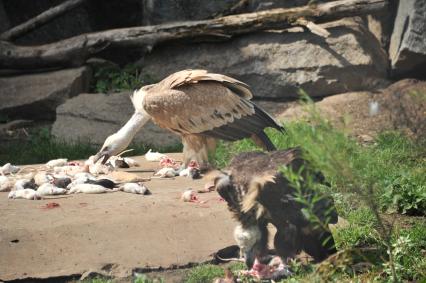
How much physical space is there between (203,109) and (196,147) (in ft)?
1.45

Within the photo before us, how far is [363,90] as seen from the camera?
10.8 m

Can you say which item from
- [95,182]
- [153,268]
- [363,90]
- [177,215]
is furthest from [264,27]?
[153,268]

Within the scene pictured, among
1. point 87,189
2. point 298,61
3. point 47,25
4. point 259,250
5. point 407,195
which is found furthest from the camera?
point 47,25

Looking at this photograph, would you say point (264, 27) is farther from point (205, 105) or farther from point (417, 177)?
Result: point (417, 177)

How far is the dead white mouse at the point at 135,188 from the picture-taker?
22.4 feet

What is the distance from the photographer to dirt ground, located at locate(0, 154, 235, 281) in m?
5.32

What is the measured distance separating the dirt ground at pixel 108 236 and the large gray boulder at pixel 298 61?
15.3 ft

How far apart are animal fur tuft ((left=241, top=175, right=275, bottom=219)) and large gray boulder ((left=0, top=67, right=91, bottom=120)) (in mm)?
6915

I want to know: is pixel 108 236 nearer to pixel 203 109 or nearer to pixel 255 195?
pixel 255 195

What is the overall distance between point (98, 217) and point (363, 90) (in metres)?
5.75

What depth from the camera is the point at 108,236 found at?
5.66m

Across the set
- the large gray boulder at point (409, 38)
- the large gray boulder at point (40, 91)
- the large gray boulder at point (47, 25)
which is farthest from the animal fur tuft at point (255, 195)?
the large gray boulder at point (47, 25)

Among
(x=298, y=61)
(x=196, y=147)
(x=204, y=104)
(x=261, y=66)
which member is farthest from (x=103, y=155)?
(x=298, y=61)

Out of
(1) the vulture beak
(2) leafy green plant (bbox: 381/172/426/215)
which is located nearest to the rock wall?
(1) the vulture beak
